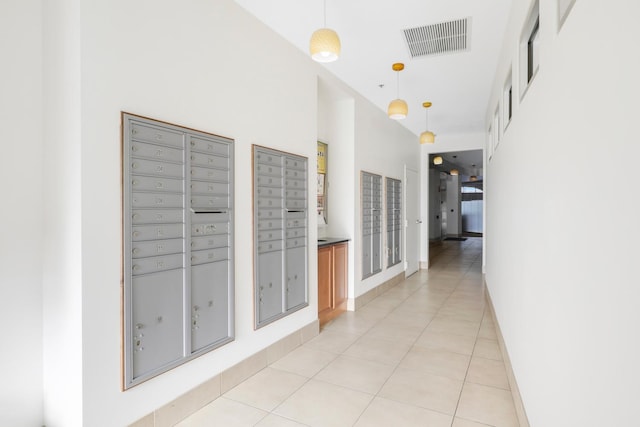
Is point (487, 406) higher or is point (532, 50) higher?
point (532, 50)

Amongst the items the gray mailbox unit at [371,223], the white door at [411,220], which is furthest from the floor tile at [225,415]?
the white door at [411,220]

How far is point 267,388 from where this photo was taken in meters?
2.60

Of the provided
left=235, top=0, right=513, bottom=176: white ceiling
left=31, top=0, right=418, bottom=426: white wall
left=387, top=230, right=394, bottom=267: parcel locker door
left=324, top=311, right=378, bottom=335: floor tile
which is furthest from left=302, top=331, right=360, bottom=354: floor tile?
left=235, top=0, right=513, bottom=176: white ceiling

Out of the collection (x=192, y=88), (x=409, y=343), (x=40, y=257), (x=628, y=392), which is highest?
(x=192, y=88)

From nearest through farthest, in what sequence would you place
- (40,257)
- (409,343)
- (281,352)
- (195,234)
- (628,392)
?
(628,392)
(40,257)
(195,234)
(281,352)
(409,343)

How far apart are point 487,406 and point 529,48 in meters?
2.44

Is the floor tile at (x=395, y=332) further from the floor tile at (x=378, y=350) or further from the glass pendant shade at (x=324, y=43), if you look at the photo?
the glass pendant shade at (x=324, y=43)

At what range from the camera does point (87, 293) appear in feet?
5.67

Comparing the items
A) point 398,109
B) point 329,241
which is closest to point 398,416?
point 329,241

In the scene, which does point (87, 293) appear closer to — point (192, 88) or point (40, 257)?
point (40, 257)

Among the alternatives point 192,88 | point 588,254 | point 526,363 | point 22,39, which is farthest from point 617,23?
point 22,39

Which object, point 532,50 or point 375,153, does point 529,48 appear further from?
point 375,153

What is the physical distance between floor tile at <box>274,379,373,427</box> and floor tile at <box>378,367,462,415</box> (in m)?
0.22

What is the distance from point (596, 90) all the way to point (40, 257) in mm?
2479
